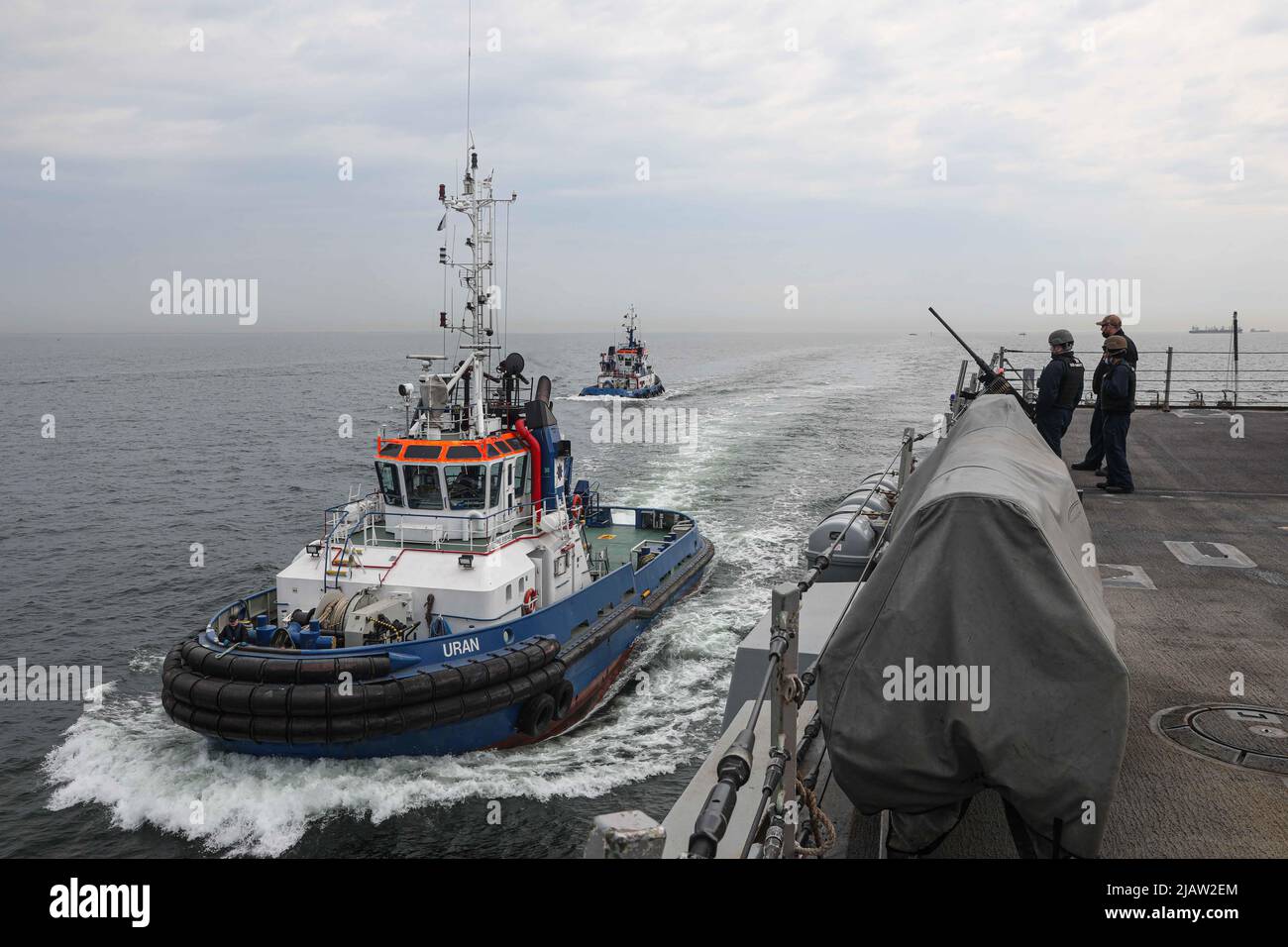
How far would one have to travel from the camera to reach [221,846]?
12.1 meters

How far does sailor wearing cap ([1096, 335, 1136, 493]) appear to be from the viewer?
1255cm

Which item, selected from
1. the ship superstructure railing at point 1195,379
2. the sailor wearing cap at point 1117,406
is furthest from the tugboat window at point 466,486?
the sailor wearing cap at point 1117,406

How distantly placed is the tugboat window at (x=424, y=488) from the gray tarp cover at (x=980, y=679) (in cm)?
1296

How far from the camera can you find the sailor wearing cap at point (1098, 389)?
1293cm

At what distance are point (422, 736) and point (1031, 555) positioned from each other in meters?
11.5

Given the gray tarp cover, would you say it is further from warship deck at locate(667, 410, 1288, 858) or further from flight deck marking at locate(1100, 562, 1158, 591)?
flight deck marking at locate(1100, 562, 1158, 591)

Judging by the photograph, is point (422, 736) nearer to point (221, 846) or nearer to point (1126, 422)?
point (221, 846)

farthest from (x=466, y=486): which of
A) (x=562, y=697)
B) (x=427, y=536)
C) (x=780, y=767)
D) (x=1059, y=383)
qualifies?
(x=780, y=767)

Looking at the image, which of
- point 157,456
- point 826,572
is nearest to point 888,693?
point 826,572

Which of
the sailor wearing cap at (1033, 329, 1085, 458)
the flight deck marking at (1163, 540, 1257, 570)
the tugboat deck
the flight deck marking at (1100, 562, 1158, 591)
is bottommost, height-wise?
the tugboat deck

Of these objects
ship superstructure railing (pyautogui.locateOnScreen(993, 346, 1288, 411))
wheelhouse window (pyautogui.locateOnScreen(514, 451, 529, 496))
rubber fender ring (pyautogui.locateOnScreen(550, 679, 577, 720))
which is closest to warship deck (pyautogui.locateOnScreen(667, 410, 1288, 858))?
ship superstructure railing (pyautogui.locateOnScreen(993, 346, 1288, 411))

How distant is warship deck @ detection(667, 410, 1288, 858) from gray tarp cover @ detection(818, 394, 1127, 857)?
0.19 meters

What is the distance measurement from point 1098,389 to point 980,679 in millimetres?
11055

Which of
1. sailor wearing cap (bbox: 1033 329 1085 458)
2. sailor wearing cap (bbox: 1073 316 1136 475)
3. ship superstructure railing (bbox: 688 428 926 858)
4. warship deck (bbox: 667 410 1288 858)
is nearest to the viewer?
ship superstructure railing (bbox: 688 428 926 858)
